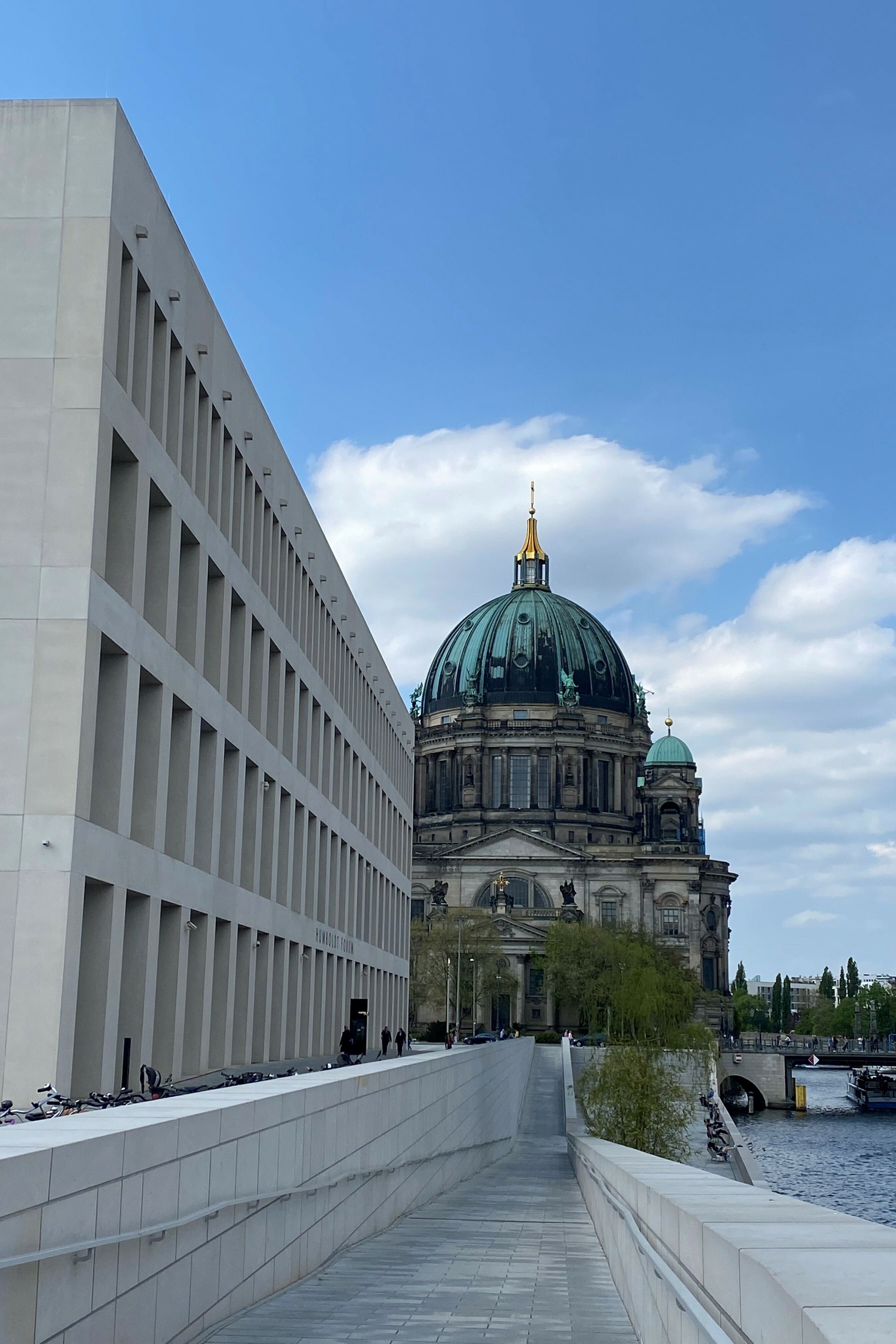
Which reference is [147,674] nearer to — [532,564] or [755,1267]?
[755,1267]

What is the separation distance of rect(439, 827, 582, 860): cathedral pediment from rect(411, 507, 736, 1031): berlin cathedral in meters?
0.12

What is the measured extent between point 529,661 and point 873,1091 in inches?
1908

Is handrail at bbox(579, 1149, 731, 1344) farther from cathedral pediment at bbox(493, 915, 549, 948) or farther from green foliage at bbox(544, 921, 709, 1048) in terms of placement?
cathedral pediment at bbox(493, 915, 549, 948)

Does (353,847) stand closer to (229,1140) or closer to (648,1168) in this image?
(648,1168)

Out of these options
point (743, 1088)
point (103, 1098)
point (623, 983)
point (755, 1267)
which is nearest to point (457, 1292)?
point (103, 1098)

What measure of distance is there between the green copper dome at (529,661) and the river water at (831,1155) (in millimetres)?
42032

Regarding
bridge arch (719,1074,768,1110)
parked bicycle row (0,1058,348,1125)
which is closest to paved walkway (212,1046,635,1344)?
parked bicycle row (0,1058,348,1125)

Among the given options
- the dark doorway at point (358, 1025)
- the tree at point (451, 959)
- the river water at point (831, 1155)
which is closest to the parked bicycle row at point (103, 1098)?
the dark doorway at point (358, 1025)

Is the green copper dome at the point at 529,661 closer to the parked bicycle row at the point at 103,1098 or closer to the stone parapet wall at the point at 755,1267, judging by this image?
the parked bicycle row at the point at 103,1098

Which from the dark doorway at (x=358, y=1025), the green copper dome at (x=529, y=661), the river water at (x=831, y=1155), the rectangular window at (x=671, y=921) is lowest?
the river water at (x=831, y=1155)

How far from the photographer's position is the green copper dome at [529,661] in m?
140

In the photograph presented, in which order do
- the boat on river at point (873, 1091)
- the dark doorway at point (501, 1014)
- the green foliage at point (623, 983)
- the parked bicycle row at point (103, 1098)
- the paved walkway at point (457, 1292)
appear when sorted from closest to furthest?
the paved walkway at point (457, 1292) < the parked bicycle row at point (103, 1098) < the green foliage at point (623, 983) < the dark doorway at point (501, 1014) < the boat on river at point (873, 1091)

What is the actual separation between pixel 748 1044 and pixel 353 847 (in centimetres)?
7754

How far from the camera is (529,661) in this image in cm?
14100
